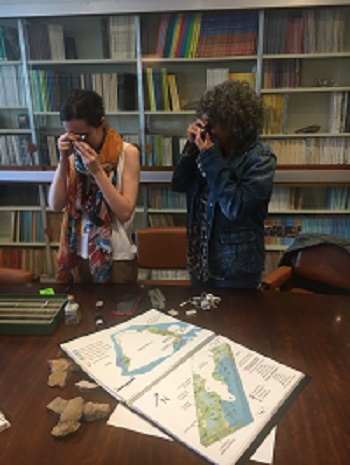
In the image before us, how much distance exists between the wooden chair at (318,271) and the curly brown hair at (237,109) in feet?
2.17

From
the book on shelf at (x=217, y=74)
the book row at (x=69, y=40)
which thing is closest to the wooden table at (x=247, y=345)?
the book on shelf at (x=217, y=74)

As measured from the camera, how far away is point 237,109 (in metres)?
1.36

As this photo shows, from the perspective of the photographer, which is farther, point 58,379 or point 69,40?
point 69,40

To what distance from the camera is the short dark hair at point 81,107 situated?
145 centimetres

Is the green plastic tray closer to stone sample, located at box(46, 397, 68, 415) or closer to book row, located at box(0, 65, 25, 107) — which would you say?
stone sample, located at box(46, 397, 68, 415)

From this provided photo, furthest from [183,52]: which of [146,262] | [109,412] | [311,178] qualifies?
[109,412]

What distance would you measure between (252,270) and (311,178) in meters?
1.46

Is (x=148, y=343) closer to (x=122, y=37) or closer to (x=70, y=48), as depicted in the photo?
(x=122, y=37)

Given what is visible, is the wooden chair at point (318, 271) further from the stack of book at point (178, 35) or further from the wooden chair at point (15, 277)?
the stack of book at point (178, 35)

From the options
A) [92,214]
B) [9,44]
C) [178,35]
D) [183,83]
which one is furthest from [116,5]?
[92,214]

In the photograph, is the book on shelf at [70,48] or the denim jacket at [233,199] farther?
the book on shelf at [70,48]

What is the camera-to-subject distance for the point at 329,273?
1776 mm

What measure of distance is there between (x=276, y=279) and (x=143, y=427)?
3.39 ft

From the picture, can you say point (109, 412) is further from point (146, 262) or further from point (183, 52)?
point (183, 52)
